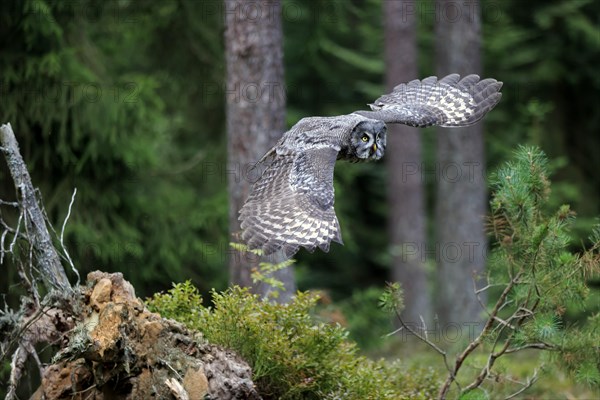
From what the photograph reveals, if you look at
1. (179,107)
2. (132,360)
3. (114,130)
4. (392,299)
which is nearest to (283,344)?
(392,299)

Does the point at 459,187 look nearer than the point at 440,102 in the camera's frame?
No

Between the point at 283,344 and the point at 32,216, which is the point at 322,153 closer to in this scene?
the point at 283,344

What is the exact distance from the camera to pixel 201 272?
12656 mm

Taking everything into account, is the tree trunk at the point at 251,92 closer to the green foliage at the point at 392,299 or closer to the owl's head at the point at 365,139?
the owl's head at the point at 365,139

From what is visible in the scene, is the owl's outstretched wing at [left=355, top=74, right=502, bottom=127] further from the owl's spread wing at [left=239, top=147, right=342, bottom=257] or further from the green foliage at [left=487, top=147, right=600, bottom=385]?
the green foliage at [left=487, top=147, right=600, bottom=385]

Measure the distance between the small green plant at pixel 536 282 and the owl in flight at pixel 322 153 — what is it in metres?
0.97

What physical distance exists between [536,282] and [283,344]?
2069mm

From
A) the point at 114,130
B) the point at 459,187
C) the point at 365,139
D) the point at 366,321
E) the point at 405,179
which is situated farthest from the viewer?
the point at 405,179

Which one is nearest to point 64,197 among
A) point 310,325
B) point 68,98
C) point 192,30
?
point 68,98

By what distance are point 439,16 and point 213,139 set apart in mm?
→ 4548

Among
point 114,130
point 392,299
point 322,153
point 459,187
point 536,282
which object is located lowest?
point 459,187

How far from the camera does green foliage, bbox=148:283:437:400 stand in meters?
6.81

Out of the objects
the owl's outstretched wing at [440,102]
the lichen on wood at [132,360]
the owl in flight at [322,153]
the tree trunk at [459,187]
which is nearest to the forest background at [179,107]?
the tree trunk at [459,187]

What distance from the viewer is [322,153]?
25.1 feet
